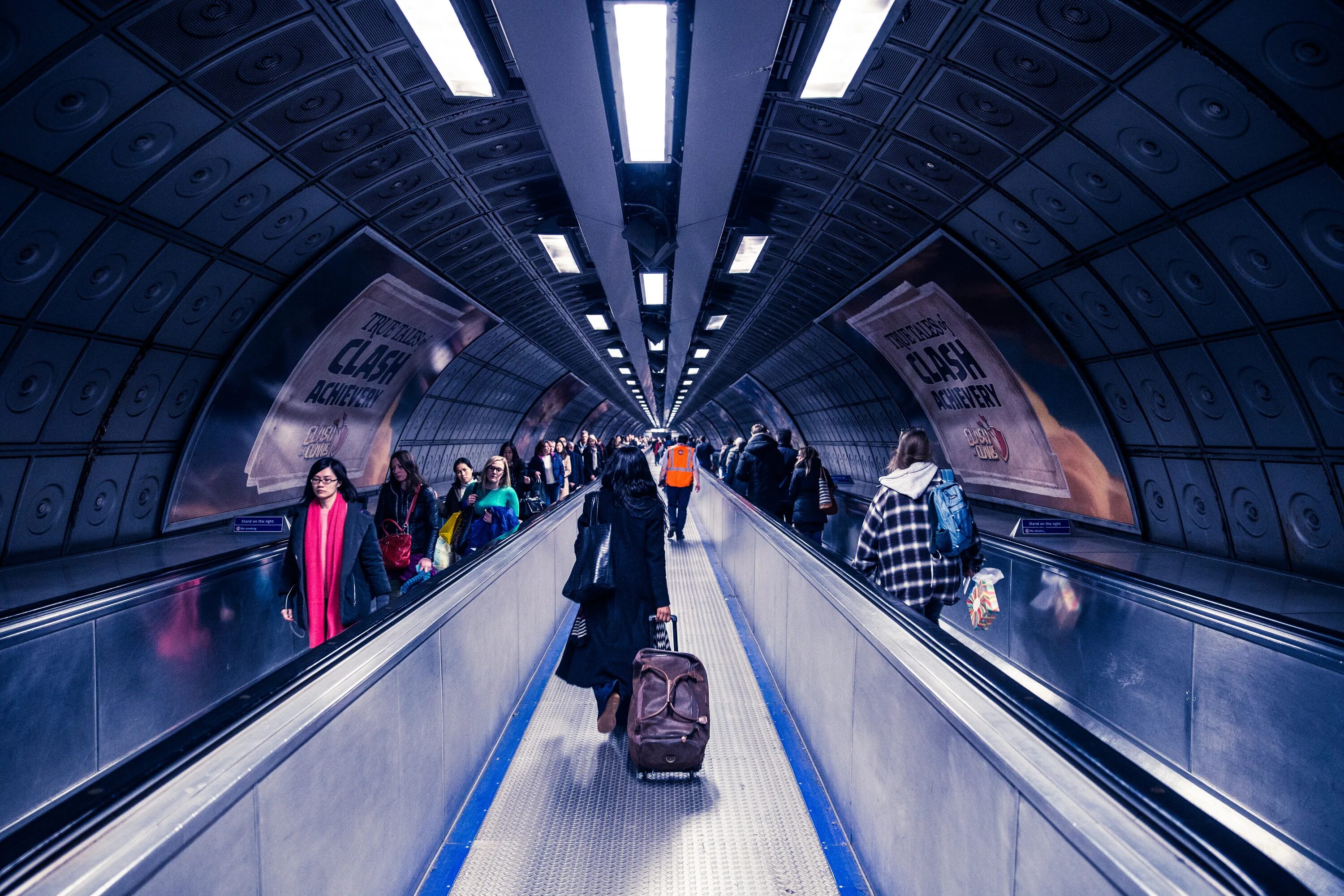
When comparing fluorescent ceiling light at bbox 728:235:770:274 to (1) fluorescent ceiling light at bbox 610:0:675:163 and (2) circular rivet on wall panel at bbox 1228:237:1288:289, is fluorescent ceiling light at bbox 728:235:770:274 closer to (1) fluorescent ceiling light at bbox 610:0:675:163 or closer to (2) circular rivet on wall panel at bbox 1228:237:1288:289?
(1) fluorescent ceiling light at bbox 610:0:675:163

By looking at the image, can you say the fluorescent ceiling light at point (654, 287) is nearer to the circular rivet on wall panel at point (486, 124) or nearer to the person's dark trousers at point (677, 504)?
the person's dark trousers at point (677, 504)

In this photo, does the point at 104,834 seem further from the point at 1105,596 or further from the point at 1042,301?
the point at 1042,301

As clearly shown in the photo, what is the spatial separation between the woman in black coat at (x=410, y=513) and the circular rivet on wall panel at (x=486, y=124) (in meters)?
3.14

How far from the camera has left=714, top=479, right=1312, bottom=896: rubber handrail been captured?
121cm

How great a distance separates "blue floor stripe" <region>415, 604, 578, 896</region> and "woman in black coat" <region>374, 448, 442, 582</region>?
51.5 inches

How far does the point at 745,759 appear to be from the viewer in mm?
4098

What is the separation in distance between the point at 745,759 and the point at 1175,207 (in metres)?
5.13

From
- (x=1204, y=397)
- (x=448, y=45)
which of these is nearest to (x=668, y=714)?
(x=448, y=45)

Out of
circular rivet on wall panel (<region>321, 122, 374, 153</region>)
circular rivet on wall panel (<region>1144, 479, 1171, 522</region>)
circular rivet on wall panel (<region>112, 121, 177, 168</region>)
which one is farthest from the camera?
circular rivet on wall panel (<region>1144, 479, 1171, 522</region>)

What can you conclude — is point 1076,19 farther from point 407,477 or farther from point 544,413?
point 544,413

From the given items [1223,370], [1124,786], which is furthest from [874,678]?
[1223,370]

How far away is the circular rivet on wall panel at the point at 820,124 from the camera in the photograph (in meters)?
6.28

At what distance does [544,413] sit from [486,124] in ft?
70.0

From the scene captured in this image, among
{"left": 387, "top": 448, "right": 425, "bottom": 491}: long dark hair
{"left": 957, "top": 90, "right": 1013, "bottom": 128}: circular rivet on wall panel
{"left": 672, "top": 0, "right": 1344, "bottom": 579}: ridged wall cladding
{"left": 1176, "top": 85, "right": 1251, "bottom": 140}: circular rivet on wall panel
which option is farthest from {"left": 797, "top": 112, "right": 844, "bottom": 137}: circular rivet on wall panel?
{"left": 387, "top": 448, "right": 425, "bottom": 491}: long dark hair
